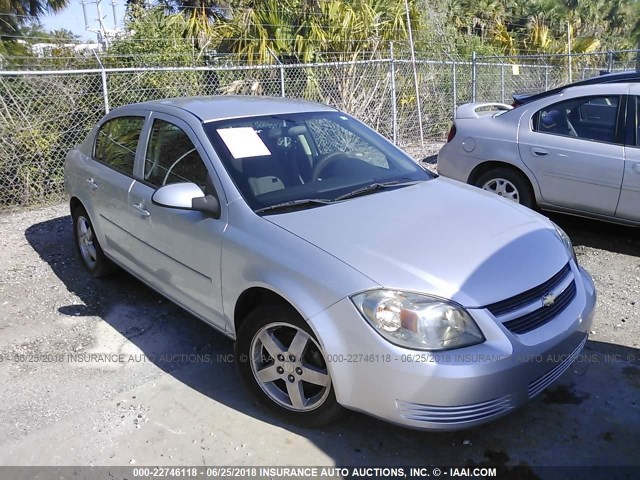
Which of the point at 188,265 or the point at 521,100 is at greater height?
the point at 521,100

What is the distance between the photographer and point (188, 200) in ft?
10.5

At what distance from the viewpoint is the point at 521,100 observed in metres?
6.23

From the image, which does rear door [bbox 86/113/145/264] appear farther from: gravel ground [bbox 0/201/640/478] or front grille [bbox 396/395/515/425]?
front grille [bbox 396/395/515/425]

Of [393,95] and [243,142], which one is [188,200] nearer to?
[243,142]

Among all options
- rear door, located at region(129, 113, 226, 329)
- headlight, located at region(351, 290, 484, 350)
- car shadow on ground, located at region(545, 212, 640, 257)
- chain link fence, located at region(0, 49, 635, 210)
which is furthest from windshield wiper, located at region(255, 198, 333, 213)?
chain link fence, located at region(0, 49, 635, 210)

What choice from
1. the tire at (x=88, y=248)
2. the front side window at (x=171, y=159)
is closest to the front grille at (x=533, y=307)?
the front side window at (x=171, y=159)

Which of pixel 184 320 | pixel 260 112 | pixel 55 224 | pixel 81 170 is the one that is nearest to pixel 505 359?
pixel 260 112

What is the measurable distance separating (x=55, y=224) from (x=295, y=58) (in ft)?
18.3

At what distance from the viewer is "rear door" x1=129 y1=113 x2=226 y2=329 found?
10.7 ft

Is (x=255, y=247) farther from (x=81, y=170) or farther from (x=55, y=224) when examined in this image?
(x=55, y=224)

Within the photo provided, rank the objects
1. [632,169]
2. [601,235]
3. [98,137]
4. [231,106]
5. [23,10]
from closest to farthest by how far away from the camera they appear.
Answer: [231,106], [98,137], [632,169], [601,235], [23,10]

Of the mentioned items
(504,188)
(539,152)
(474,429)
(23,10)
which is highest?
(23,10)

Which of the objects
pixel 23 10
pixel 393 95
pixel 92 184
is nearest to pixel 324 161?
pixel 92 184

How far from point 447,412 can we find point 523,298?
64 cm
